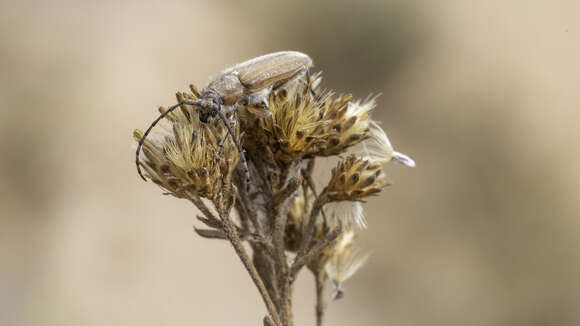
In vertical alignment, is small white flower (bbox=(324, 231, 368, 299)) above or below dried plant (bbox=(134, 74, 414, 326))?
below

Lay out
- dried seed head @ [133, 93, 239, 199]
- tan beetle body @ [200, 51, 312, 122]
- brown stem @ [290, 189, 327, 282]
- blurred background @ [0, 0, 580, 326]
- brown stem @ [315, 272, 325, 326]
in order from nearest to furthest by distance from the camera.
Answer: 1. dried seed head @ [133, 93, 239, 199]
2. brown stem @ [290, 189, 327, 282]
3. tan beetle body @ [200, 51, 312, 122]
4. brown stem @ [315, 272, 325, 326]
5. blurred background @ [0, 0, 580, 326]

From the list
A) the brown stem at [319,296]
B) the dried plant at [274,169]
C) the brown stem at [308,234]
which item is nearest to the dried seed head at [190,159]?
the dried plant at [274,169]

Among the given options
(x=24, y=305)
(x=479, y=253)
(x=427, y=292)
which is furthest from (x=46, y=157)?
(x=479, y=253)

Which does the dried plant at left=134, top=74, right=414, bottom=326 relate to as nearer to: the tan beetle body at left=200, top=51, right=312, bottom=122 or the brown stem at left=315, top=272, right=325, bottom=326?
the tan beetle body at left=200, top=51, right=312, bottom=122

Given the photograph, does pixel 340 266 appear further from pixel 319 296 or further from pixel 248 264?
pixel 248 264

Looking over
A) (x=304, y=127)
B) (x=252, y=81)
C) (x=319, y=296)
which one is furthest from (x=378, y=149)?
(x=319, y=296)

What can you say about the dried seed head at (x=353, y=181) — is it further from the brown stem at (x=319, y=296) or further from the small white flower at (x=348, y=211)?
the brown stem at (x=319, y=296)

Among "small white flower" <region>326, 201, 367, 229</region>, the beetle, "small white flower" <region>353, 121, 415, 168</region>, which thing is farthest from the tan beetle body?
"small white flower" <region>326, 201, 367, 229</region>
